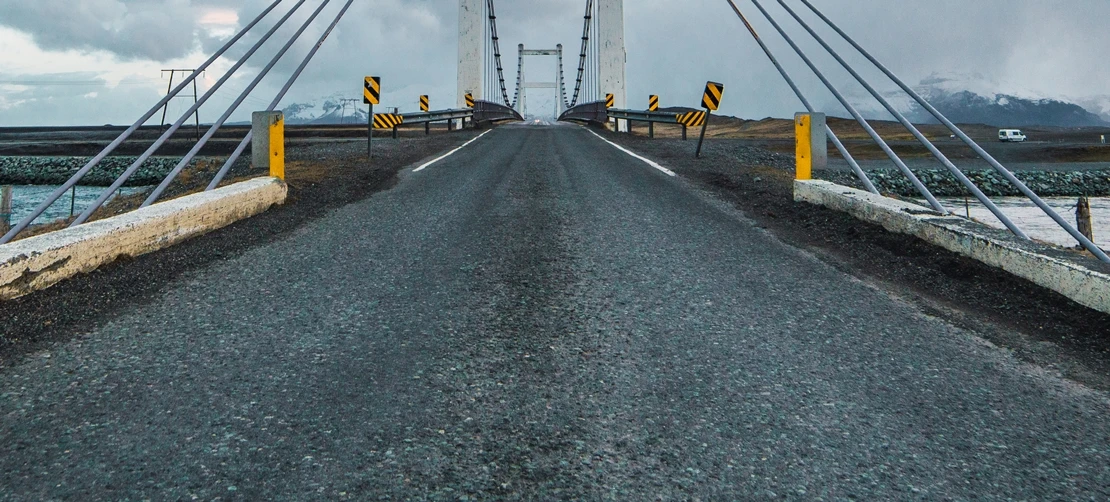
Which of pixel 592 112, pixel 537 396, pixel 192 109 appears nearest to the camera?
pixel 537 396

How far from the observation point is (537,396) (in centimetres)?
274

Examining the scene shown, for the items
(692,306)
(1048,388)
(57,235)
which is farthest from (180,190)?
(1048,388)

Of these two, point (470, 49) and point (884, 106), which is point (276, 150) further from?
point (470, 49)

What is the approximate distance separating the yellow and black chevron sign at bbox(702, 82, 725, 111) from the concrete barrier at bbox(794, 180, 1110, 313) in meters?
11.0

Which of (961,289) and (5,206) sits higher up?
(5,206)

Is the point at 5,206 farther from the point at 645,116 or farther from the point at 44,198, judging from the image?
the point at 645,116

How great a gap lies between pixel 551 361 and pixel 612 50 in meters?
39.8

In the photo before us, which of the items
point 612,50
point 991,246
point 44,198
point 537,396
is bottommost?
point 537,396

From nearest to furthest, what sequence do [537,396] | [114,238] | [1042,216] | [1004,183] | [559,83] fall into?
1. [537,396]
2. [114,238]
3. [1042,216]
4. [1004,183]
5. [559,83]

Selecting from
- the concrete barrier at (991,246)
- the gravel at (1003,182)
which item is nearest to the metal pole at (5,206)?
the concrete barrier at (991,246)

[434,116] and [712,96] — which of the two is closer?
[712,96]

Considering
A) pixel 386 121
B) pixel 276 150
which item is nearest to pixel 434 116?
pixel 386 121

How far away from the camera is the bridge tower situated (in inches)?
1743

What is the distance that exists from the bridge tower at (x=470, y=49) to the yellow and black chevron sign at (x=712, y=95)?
89.0ft
